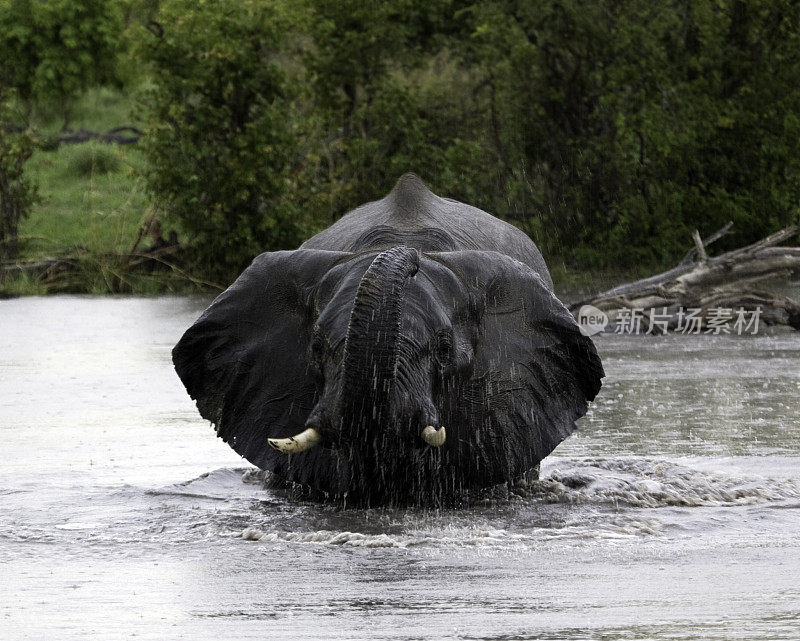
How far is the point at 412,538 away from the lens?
6441mm

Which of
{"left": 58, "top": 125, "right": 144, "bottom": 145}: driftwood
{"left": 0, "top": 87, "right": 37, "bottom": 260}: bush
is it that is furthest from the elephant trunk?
{"left": 58, "top": 125, "right": 144, "bottom": 145}: driftwood

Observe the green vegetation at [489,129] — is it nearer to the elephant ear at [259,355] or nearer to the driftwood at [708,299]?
the driftwood at [708,299]

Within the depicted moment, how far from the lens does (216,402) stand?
7.90m

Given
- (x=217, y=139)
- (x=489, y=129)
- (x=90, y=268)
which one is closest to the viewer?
(x=90, y=268)

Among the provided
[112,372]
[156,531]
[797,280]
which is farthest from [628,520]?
[797,280]

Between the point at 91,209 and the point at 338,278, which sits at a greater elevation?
the point at 91,209

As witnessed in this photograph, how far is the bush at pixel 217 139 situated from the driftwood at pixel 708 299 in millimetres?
8249

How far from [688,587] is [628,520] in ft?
4.60

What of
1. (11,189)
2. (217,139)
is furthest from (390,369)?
(11,189)

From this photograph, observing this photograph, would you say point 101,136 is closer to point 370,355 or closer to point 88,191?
point 88,191

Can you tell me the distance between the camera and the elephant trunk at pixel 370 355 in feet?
20.6

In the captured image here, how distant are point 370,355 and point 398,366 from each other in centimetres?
13

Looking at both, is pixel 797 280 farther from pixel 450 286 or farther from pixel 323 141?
pixel 450 286

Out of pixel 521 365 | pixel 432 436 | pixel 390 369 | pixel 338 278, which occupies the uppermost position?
pixel 338 278
